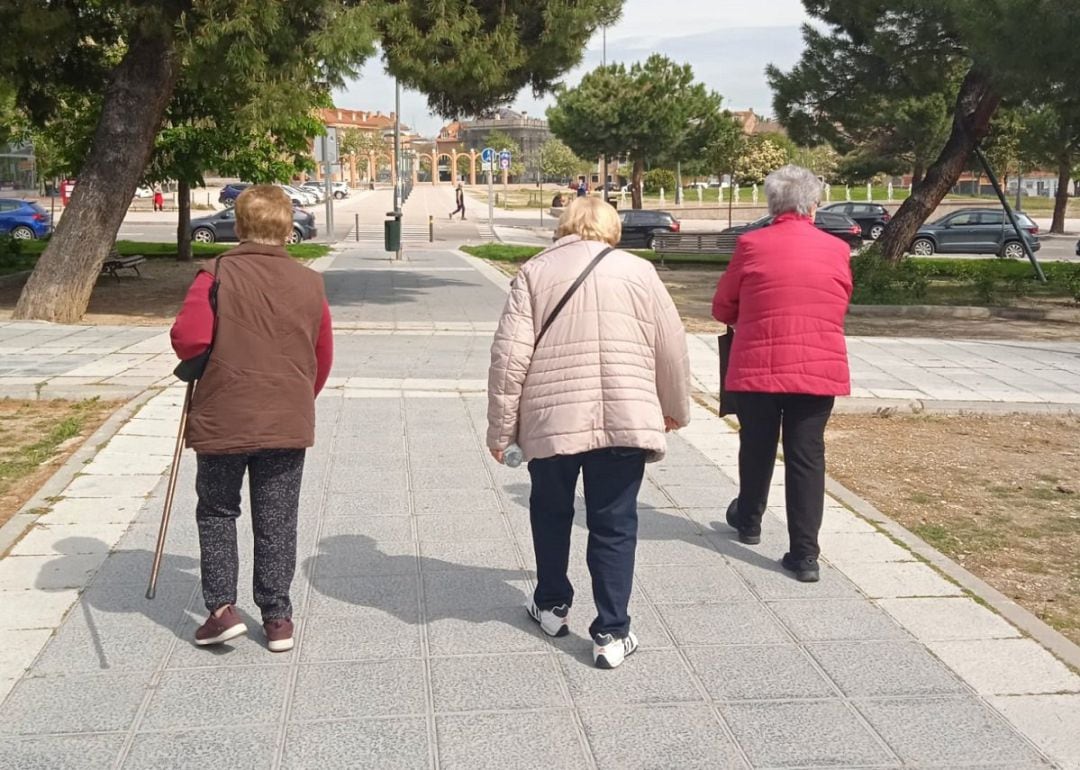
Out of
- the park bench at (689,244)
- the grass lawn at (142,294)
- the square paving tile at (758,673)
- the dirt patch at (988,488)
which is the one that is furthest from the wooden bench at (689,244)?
the square paving tile at (758,673)

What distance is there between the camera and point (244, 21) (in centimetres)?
1210

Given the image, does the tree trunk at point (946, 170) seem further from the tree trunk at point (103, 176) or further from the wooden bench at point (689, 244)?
the tree trunk at point (103, 176)

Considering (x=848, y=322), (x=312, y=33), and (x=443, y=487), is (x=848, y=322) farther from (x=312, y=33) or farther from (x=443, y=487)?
(x=443, y=487)

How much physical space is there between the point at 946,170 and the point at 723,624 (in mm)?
17804

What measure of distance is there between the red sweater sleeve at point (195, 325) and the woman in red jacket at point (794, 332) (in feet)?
7.06

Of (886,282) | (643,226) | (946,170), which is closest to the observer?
(886,282)

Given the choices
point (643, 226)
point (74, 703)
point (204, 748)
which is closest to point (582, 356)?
point (204, 748)

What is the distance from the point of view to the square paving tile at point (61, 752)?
11.0ft

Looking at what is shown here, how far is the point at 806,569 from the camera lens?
511cm

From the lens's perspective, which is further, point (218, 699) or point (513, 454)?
point (513, 454)

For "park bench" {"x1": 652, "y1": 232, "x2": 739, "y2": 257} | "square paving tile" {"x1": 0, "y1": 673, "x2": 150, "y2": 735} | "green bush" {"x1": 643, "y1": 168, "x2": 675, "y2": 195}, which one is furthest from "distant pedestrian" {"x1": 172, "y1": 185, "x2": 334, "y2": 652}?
"green bush" {"x1": 643, "y1": 168, "x2": 675, "y2": 195}

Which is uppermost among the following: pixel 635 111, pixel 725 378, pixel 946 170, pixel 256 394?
pixel 635 111

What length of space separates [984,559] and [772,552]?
1006mm

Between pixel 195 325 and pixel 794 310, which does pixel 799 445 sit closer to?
pixel 794 310
